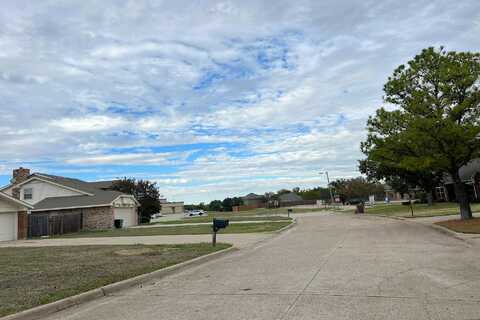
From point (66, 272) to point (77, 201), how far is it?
33.6m

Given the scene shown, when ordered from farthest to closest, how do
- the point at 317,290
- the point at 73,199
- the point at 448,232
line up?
the point at 73,199 → the point at 448,232 → the point at 317,290

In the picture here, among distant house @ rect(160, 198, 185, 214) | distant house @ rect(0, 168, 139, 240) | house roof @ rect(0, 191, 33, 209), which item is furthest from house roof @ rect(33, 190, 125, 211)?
distant house @ rect(160, 198, 185, 214)

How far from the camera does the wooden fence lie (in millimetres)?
33594

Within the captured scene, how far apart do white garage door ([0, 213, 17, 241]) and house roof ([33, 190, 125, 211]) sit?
10.4m

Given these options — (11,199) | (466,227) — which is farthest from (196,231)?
(466,227)

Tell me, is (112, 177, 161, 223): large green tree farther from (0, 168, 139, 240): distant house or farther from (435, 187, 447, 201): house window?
(435, 187, 447, 201): house window

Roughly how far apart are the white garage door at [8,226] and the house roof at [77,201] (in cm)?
1036

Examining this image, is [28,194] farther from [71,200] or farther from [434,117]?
[434,117]

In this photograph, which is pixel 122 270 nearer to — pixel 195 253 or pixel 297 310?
pixel 195 253

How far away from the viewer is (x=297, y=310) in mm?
6379

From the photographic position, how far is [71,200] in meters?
42.9

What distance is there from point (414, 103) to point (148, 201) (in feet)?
129

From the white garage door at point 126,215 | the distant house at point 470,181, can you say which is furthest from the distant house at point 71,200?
the distant house at point 470,181

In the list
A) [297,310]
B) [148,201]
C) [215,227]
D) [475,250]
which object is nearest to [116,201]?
[148,201]
